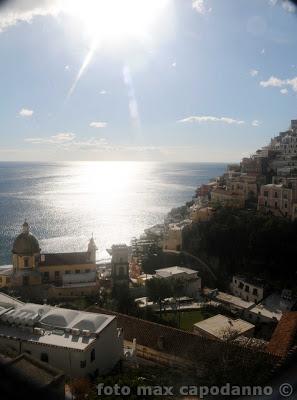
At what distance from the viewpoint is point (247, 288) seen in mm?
13562

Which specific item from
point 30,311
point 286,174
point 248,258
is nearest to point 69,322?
point 30,311

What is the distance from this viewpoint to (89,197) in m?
52.8

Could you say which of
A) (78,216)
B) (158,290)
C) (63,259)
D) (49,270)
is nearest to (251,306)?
(158,290)

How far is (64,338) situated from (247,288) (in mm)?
8577

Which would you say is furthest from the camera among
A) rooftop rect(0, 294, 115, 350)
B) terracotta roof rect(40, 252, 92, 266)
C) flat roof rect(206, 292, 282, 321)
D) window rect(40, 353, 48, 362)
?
terracotta roof rect(40, 252, 92, 266)

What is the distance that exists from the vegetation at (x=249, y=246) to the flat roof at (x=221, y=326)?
15.1 ft

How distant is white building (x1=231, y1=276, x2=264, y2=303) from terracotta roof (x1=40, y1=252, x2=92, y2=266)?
200 inches

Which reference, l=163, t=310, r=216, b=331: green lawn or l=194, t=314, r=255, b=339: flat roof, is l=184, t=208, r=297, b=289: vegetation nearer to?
l=163, t=310, r=216, b=331: green lawn

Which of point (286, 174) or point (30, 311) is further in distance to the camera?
point (286, 174)

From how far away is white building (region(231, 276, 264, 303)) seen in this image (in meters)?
13.1

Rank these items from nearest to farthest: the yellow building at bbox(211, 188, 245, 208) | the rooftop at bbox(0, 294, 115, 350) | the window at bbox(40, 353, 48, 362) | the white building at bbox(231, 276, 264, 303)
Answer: the window at bbox(40, 353, 48, 362) → the rooftop at bbox(0, 294, 115, 350) → the white building at bbox(231, 276, 264, 303) → the yellow building at bbox(211, 188, 245, 208)

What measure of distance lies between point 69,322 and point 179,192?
49.7 meters

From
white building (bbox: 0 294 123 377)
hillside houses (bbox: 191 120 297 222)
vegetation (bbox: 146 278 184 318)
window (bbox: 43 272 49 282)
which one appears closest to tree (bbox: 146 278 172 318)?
vegetation (bbox: 146 278 184 318)

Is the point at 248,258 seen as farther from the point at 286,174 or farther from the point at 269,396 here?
the point at 269,396
